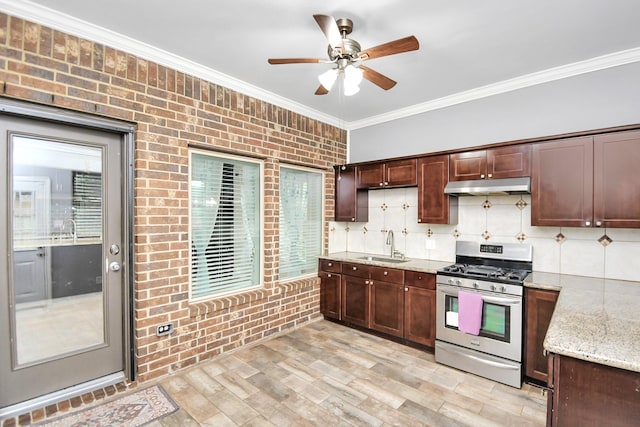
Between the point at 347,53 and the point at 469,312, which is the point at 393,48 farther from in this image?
the point at 469,312

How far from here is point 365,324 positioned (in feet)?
12.1

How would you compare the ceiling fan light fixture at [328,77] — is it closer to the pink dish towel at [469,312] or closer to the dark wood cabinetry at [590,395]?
the dark wood cabinetry at [590,395]

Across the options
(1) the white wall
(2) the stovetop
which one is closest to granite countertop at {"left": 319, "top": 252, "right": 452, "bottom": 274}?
(2) the stovetop

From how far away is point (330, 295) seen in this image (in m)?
4.06

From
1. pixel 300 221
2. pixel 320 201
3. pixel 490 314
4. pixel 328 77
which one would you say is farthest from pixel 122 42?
pixel 490 314

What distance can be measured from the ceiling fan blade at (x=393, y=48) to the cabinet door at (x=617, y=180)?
6.23 ft

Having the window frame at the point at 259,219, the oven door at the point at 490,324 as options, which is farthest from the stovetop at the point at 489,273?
the window frame at the point at 259,219

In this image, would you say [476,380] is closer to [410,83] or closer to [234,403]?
[234,403]

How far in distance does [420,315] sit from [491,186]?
1488mm

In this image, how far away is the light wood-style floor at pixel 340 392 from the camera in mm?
2154

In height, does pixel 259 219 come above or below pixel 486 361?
above

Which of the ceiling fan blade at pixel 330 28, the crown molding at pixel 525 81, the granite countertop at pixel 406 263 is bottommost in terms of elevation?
the granite countertop at pixel 406 263

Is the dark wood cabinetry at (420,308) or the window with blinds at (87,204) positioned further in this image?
the dark wood cabinetry at (420,308)

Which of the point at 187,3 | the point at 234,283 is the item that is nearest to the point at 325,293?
the point at 234,283
